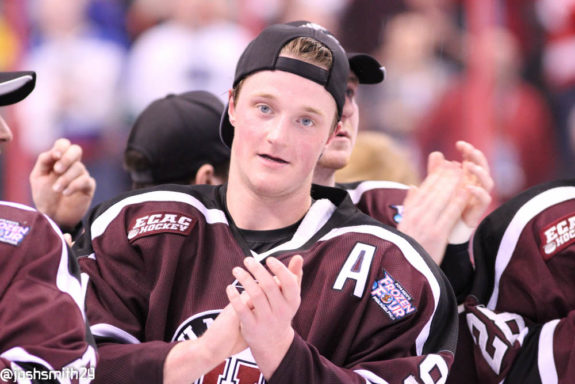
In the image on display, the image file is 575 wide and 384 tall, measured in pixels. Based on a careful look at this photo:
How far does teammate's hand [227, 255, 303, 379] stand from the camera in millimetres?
1457

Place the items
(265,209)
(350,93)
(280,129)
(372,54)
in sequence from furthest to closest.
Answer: (372,54), (350,93), (265,209), (280,129)

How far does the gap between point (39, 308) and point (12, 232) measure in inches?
5.8

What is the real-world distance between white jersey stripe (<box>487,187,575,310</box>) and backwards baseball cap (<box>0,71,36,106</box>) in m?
1.06

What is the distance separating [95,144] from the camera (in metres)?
4.23

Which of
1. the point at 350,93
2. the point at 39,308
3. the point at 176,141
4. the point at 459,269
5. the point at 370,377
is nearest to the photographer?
the point at 39,308

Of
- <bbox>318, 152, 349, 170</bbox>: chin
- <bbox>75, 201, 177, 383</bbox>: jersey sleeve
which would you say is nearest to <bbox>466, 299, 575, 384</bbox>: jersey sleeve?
<bbox>318, 152, 349, 170</bbox>: chin

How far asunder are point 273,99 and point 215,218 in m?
0.29

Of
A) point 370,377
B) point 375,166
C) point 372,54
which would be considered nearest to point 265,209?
point 370,377

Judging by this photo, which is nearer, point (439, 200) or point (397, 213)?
point (439, 200)

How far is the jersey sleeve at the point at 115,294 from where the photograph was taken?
1628mm

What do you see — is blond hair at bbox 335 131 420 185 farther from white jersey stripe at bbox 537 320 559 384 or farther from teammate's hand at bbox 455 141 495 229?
white jersey stripe at bbox 537 320 559 384

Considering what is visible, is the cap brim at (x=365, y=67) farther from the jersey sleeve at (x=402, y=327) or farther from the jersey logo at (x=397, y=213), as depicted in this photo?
the jersey sleeve at (x=402, y=327)

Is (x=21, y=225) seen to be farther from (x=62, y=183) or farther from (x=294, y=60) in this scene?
(x=62, y=183)

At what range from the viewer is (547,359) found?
1896 millimetres
